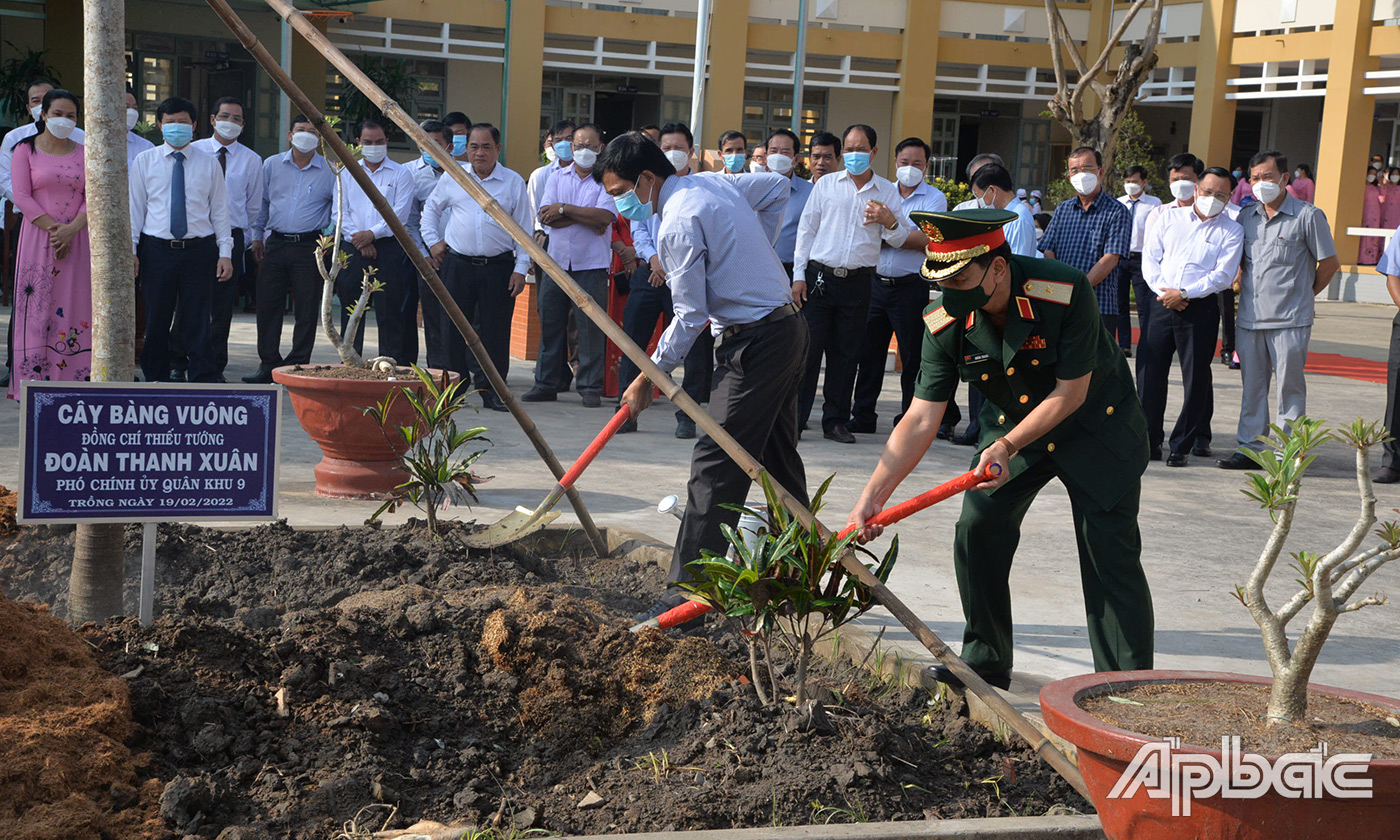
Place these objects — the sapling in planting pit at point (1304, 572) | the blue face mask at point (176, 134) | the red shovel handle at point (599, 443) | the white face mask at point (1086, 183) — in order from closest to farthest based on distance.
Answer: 1. the sapling in planting pit at point (1304, 572)
2. the red shovel handle at point (599, 443)
3. the blue face mask at point (176, 134)
4. the white face mask at point (1086, 183)

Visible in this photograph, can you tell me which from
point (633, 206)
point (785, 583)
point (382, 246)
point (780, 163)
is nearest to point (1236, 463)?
point (780, 163)

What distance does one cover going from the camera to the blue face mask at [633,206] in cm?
537

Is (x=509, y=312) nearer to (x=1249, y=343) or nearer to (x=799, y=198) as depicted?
(x=799, y=198)

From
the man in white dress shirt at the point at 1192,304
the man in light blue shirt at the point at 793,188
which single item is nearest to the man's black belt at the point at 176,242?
the man in light blue shirt at the point at 793,188

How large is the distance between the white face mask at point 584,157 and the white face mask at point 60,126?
366 cm

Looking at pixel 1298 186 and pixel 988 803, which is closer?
pixel 988 803

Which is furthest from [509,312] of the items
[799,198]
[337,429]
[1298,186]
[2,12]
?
[1298,186]

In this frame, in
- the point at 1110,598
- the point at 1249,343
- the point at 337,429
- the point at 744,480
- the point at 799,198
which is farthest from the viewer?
the point at 799,198

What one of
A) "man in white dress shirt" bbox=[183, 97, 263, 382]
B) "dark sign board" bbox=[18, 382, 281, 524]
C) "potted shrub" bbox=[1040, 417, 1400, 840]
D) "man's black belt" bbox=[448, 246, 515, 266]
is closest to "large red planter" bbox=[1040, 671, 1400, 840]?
"potted shrub" bbox=[1040, 417, 1400, 840]

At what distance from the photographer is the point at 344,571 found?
510 cm

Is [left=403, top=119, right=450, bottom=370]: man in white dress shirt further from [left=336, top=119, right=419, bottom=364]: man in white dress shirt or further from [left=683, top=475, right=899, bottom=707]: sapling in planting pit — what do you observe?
[left=683, top=475, right=899, bottom=707]: sapling in planting pit

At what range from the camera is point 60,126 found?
8.69 m

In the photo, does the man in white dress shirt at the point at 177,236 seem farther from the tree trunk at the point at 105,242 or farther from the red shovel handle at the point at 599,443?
the tree trunk at the point at 105,242

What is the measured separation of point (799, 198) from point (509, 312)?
98.2 inches
